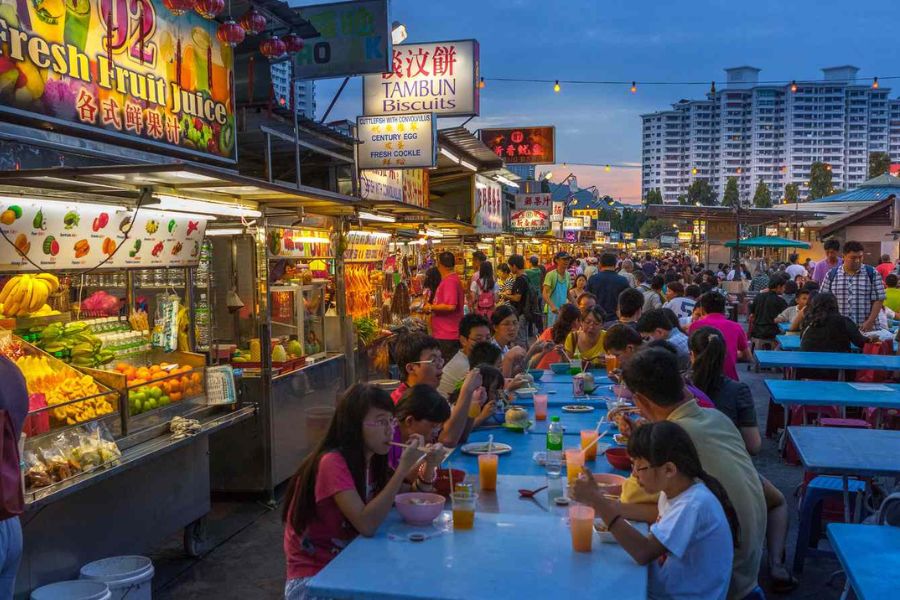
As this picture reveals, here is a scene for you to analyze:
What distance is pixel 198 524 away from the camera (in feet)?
19.9

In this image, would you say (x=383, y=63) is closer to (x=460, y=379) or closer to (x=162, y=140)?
(x=162, y=140)

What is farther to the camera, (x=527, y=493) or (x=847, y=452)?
(x=847, y=452)

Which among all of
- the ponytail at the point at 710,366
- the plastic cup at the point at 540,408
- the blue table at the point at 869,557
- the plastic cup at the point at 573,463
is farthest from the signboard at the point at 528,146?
the blue table at the point at 869,557

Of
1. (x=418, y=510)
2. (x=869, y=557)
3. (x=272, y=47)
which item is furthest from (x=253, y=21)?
(x=869, y=557)

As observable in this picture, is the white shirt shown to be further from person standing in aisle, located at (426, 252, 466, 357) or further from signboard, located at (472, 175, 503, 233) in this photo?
signboard, located at (472, 175, 503, 233)

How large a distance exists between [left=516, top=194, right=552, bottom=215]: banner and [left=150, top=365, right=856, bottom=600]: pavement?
1926cm

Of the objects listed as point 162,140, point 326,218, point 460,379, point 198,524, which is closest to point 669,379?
point 460,379

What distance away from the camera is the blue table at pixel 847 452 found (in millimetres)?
4520

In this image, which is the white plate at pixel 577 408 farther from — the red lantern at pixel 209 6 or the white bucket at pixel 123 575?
the red lantern at pixel 209 6

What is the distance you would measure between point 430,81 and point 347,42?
2.17m

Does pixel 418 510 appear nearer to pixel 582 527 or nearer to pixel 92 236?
pixel 582 527

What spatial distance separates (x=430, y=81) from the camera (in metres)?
11.0

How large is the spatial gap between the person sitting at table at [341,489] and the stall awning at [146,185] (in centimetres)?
210

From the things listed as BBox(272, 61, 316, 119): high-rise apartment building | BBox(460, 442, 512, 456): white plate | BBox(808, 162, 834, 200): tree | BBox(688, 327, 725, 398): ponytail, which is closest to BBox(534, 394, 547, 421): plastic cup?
BBox(460, 442, 512, 456): white plate
